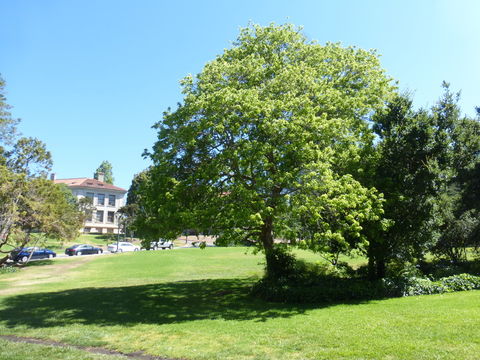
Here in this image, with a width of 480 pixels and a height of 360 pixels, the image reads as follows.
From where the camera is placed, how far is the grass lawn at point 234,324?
914 cm

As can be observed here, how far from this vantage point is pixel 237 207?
48.7ft

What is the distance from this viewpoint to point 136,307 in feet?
54.4

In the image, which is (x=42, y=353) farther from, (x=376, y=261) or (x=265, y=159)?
(x=376, y=261)

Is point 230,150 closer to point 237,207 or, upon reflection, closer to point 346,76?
point 237,207

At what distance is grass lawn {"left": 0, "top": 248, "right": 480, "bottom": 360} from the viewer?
914 cm

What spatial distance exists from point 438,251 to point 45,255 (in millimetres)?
45293

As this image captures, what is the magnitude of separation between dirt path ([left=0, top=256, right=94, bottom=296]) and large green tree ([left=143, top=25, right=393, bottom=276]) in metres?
13.6

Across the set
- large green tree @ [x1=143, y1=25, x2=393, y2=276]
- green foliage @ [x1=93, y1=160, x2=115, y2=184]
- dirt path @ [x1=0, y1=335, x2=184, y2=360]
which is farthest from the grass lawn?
green foliage @ [x1=93, y1=160, x2=115, y2=184]

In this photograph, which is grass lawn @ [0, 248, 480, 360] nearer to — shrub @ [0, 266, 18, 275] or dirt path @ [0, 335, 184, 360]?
dirt path @ [0, 335, 184, 360]

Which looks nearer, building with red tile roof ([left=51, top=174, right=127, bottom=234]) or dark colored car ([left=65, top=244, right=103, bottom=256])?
dark colored car ([left=65, top=244, right=103, bottom=256])

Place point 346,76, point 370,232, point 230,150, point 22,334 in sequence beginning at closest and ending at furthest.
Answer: point 22,334
point 230,150
point 370,232
point 346,76

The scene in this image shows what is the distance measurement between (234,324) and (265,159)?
636cm

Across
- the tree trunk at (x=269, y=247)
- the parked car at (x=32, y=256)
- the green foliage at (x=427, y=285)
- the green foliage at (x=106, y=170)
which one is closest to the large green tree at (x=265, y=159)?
the tree trunk at (x=269, y=247)

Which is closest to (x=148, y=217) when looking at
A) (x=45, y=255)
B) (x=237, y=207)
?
(x=237, y=207)
